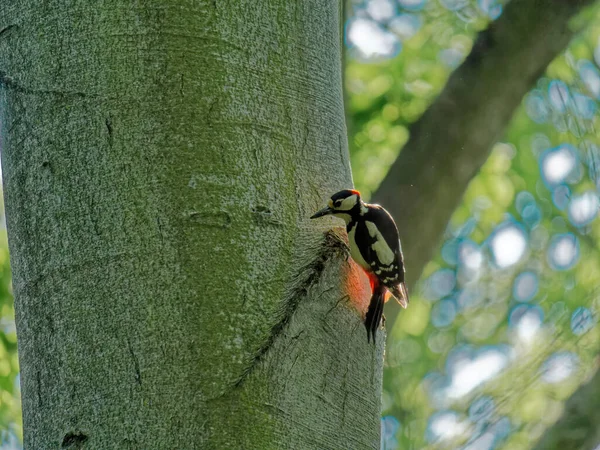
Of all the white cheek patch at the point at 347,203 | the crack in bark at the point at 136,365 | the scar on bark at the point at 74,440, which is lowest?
the scar on bark at the point at 74,440

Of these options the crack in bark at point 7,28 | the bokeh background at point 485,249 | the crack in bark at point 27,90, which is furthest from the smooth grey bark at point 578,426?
the crack in bark at point 7,28

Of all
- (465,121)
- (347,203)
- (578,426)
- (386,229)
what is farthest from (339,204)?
(465,121)

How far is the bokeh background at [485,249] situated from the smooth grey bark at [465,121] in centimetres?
10

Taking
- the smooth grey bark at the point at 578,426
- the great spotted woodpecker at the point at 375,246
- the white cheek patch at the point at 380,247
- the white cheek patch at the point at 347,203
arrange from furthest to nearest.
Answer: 1. the smooth grey bark at the point at 578,426
2. the white cheek patch at the point at 380,247
3. the great spotted woodpecker at the point at 375,246
4. the white cheek patch at the point at 347,203

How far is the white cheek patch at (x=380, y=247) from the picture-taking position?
8.04ft

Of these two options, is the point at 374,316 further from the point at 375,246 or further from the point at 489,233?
the point at 489,233

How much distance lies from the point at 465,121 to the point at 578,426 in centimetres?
143

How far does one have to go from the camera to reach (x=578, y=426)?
262 centimetres

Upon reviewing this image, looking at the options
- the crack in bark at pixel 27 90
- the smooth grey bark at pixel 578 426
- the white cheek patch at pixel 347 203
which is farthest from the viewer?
the smooth grey bark at pixel 578 426

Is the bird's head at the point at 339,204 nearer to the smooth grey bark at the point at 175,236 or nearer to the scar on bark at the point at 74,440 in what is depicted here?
the smooth grey bark at the point at 175,236

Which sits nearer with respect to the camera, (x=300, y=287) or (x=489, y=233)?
(x=300, y=287)

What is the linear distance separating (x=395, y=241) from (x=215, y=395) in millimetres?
1553

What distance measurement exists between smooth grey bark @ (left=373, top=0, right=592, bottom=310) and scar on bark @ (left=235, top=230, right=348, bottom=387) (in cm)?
177

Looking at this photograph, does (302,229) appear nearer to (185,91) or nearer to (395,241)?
(185,91)
